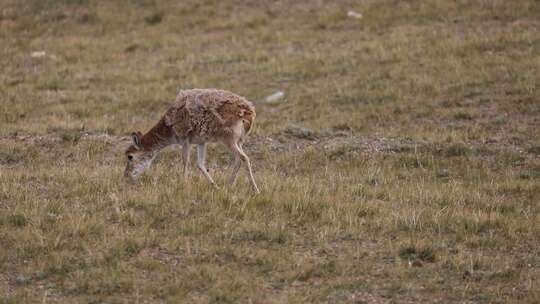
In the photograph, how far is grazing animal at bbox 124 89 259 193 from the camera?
11.6 m

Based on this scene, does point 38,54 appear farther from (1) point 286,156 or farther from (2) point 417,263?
(2) point 417,263

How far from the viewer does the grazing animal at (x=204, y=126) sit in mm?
11594

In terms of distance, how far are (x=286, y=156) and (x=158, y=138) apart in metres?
2.89

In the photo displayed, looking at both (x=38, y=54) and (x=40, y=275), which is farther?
(x=38, y=54)

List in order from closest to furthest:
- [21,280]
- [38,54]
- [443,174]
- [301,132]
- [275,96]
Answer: [21,280]
[443,174]
[301,132]
[275,96]
[38,54]

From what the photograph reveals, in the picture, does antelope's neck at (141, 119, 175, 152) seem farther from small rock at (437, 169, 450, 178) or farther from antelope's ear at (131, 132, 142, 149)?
small rock at (437, 169, 450, 178)

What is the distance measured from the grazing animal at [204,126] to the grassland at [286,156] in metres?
0.38

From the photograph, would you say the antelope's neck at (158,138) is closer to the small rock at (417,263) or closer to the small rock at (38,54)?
the small rock at (417,263)

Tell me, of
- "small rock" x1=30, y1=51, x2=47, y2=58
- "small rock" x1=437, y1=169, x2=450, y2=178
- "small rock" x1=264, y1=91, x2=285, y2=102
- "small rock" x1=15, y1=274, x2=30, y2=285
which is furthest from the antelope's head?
"small rock" x1=30, y1=51, x2=47, y2=58

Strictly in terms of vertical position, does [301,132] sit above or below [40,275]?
below

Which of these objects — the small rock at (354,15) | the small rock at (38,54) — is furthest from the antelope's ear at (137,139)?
the small rock at (354,15)

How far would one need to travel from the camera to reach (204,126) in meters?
11.7

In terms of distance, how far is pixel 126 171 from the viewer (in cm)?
1226

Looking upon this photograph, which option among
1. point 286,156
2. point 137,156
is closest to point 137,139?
point 137,156
